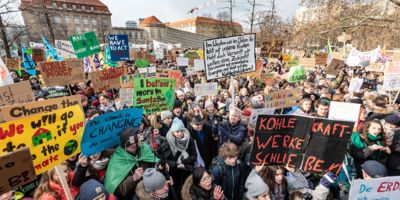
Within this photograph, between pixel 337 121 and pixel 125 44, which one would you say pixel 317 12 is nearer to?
pixel 125 44

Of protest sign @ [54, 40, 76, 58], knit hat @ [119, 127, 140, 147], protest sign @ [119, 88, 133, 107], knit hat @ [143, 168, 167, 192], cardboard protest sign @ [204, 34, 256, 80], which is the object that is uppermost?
protest sign @ [54, 40, 76, 58]

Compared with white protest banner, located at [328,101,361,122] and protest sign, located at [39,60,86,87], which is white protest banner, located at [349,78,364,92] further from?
protest sign, located at [39,60,86,87]

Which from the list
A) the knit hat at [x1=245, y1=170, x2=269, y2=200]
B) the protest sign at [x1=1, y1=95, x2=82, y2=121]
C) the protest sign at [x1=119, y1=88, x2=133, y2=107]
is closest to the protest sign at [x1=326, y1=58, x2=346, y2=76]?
the protest sign at [x1=119, y1=88, x2=133, y2=107]

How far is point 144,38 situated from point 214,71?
310ft

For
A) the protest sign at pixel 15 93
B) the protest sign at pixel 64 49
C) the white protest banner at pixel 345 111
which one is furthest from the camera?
the protest sign at pixel 64 49

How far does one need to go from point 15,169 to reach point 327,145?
117 inches

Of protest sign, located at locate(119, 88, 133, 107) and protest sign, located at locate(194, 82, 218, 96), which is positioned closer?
protest sign, located at locate(119, 88, 133, 107)

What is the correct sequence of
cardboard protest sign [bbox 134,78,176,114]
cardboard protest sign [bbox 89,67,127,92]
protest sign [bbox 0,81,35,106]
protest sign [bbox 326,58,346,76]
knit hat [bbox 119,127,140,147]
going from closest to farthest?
1. knit hat [bbox 119,127,140,147]
2. cardboard protest sign [bbox 134,78,176,114]
3. protest sign [bbox 0,81,35,106]
4. cardboard protest sign [bbox 89,67,127,92]
5. protest sign [bbox 326,58,346,76]

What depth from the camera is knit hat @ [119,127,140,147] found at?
9.98 feet

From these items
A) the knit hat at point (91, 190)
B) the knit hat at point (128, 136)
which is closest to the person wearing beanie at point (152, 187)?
the knit hat at point (91, 190)

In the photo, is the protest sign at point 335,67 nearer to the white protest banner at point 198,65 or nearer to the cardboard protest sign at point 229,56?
the white protest banner at point 198,65

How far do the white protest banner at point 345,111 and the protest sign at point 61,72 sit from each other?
6448mm

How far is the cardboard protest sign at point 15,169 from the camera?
1.99 m

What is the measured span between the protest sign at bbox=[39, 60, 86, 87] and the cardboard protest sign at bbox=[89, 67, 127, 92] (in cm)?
96
